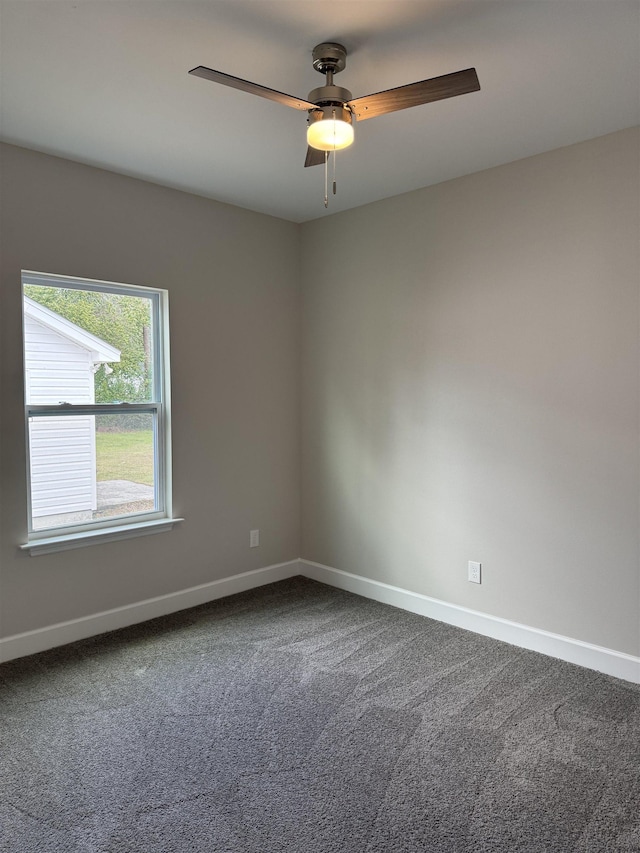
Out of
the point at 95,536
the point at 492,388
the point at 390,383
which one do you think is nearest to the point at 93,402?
the point at 95,536

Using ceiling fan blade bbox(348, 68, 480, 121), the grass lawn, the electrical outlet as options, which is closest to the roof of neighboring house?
the grass lawn

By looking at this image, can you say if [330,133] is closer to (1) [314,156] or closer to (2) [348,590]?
(1) [314,156]

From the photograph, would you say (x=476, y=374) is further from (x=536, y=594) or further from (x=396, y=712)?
(x=396, y=712)

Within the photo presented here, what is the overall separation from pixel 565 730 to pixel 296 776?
114cm

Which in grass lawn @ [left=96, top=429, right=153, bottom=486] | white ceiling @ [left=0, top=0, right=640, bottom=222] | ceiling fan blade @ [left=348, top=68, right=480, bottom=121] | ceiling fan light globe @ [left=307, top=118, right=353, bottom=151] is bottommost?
grass lawn @ [left=96, top=429, right=153, bottom=486]

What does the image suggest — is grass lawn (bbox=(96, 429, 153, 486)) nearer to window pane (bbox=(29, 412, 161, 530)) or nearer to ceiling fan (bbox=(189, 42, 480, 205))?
window pane (bbox=(29, 412, 161, 530))

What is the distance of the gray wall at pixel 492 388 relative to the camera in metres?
2.86

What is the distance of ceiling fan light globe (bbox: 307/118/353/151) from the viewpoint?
6.70ft

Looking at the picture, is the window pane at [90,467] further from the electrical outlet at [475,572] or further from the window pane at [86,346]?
the electrical outlet at [475,572]

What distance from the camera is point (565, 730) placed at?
2.45 m

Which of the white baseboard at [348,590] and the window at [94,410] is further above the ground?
the window at [94,410]

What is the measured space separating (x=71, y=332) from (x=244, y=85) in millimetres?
1915

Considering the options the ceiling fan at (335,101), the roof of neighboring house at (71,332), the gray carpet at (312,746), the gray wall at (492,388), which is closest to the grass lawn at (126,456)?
the roof of neighboring house at (71,332)

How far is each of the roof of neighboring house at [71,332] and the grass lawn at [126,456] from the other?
46 centimetres
